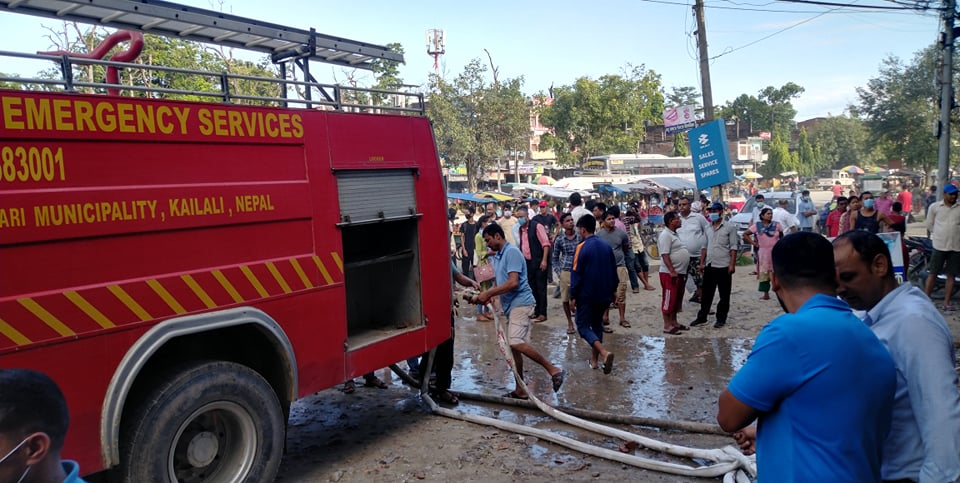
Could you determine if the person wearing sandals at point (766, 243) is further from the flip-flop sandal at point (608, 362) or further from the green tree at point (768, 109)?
the green tree at point (768, 109)

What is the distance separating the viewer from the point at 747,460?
180 inches

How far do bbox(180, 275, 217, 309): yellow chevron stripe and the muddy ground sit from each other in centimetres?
167

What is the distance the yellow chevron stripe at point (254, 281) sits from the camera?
4348mm

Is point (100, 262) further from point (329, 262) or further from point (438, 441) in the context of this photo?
point (438, 441)

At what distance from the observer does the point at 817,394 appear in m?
1.99

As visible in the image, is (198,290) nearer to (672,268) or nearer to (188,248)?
(188,248)

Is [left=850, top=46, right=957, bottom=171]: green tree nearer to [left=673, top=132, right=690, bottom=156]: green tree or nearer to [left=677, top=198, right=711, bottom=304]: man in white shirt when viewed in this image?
[left=673, top=132, right=690, bottom=156]: green tree

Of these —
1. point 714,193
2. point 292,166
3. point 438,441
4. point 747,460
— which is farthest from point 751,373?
point 714,193

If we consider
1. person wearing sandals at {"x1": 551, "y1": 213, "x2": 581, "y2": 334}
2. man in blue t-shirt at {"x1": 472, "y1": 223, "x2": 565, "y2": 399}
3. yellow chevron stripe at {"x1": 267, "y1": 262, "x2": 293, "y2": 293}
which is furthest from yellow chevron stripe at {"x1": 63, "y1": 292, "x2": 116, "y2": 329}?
person wearing sandals at {"x1": 551, "y1": 213, "x2": 581, "y2": 334}

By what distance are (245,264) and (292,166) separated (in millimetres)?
796

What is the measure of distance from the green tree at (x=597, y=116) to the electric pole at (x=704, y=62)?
1164 inches

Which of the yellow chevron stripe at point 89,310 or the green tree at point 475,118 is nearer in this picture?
the yellow chevron stripe at point 89,310

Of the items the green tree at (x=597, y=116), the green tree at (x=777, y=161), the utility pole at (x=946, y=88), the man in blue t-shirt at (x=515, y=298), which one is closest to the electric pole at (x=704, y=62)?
the utility pole at (x=946, y=88)

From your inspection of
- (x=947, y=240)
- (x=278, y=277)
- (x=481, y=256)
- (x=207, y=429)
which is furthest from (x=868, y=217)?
(x=207, y=429)
